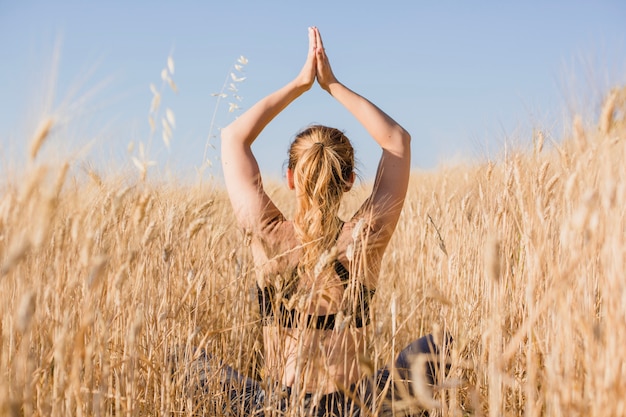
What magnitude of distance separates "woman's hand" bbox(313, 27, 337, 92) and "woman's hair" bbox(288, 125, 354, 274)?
33 cm

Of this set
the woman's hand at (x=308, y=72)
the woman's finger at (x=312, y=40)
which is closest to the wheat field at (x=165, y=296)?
the woman's hand at (x=308, y=72)

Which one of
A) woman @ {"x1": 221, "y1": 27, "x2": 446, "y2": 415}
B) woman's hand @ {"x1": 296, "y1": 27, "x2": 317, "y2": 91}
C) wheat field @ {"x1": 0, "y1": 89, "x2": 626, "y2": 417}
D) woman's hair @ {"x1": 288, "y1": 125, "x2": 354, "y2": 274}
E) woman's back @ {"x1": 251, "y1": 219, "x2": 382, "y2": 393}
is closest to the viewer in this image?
wheat field @ {"x1": 0, "y1": 89, "x2": 626, "y2": 417}

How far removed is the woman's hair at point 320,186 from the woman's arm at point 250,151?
0.11m

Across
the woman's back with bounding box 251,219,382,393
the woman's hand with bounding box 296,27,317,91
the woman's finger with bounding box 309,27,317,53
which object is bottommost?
the woman's back with bounding box 251,219,382,393

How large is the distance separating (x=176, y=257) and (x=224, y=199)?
0.91m

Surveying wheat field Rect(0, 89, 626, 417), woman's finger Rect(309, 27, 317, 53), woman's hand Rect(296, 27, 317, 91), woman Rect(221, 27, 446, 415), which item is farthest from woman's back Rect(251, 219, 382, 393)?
woman's finger Rect(309, 27, 317, 53)

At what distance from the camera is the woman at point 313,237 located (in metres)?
1.40

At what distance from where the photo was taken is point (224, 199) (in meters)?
2.64

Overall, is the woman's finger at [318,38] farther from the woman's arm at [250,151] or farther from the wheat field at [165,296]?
the wheat field at [165,296]

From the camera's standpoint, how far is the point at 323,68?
200 centimetres

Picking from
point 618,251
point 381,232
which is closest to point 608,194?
point 618,251

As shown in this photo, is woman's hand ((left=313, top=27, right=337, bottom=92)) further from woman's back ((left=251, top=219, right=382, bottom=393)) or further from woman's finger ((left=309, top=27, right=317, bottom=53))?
woman's back ((left=251, top=219, right=382, bottom=393))

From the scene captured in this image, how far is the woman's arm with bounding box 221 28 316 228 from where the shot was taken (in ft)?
5.27

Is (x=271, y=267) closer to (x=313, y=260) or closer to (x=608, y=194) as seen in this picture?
(x=313, y=260)
